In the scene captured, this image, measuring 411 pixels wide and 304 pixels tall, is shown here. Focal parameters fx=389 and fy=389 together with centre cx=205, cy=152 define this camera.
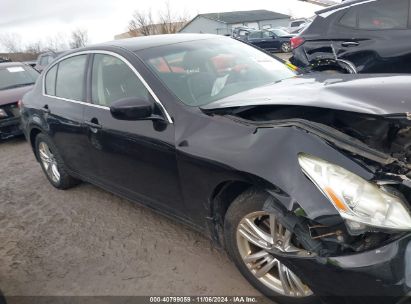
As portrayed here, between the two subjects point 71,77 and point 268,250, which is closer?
point 268,250

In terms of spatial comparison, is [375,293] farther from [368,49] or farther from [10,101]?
[10,101]

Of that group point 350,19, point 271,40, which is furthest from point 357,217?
point 271,40

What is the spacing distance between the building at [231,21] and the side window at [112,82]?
4914 cm

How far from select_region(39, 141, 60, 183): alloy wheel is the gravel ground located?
0.89 ft

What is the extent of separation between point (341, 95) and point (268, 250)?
97cm

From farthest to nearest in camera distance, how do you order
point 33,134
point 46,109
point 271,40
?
point 271,40
point 33,134
point 46,109

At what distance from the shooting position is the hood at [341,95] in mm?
2006

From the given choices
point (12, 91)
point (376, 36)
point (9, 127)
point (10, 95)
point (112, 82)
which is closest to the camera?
point (112, 82)

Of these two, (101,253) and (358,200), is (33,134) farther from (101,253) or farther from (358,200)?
(358,200)

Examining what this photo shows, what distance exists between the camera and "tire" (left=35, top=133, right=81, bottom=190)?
171 inches

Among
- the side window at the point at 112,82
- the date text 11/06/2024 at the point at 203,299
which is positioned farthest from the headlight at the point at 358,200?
the side window at the point at 112,82

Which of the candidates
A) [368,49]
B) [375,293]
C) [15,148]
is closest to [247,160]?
[375,293]

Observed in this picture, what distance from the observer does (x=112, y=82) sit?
331 cm

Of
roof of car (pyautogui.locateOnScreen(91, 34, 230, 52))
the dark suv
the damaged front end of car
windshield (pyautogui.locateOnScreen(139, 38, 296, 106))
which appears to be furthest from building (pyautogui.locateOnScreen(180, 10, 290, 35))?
the damaged front end of car
